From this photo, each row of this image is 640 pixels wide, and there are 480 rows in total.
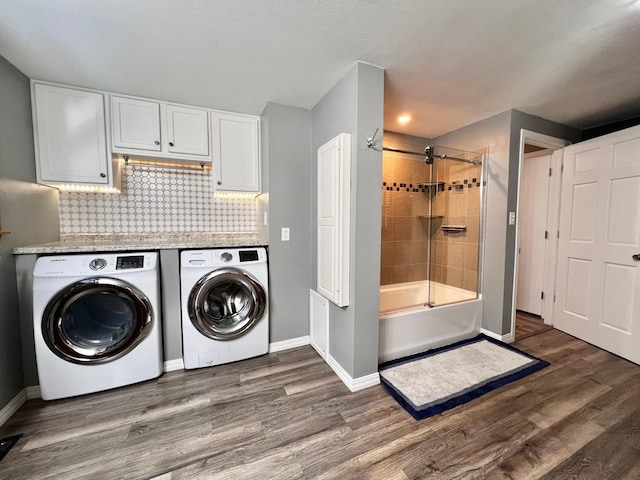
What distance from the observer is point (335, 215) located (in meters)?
1.83

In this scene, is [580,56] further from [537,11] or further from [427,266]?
[427,266]

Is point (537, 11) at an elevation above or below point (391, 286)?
above

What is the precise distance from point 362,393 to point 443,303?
1320 mm

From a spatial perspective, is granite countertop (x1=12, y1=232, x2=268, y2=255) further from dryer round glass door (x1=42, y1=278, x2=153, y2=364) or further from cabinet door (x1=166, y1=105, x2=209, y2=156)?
cabinet door (x1=166, y1=105, x2=209, y2=156)

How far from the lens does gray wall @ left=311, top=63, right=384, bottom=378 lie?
66.7 inches

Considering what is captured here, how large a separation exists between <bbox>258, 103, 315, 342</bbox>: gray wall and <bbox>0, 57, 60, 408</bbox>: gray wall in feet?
5.67

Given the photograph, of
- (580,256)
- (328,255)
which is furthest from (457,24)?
(580,256)

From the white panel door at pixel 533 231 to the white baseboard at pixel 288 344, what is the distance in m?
3.08

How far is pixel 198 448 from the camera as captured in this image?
4.36 feet

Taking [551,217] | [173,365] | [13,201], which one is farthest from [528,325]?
[13,201]

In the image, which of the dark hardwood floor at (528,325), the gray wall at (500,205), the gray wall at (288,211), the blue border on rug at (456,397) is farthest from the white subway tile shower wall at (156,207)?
the dark hardwood floor at (528,325)

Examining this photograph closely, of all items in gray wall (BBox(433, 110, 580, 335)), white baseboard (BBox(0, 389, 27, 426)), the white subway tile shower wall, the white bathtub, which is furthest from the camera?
gray wall (BBox(433, 110, 580, 335))

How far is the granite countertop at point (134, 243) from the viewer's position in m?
1.70

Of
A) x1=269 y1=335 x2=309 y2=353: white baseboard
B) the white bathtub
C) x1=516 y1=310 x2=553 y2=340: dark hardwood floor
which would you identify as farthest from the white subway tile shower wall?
x1=516 y1=310 x2=553 y2=340: dark hardwood floor
